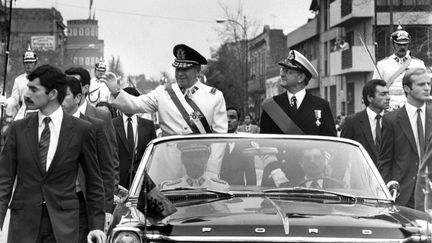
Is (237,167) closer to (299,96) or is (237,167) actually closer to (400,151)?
(400,151)

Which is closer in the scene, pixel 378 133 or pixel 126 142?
pixel 378 133

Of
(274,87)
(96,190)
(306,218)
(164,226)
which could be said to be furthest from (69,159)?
(274,87)

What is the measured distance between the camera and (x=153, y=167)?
700 cm

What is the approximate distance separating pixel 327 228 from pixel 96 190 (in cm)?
204

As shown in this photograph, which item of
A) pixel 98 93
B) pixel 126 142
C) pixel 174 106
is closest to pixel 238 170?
pixel 174 106

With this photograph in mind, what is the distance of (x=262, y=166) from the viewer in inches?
275

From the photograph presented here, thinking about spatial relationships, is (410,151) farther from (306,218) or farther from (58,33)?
(58,33)

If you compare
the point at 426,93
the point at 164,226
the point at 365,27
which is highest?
the point at 365,27

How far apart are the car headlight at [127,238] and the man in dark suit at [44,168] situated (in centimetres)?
95

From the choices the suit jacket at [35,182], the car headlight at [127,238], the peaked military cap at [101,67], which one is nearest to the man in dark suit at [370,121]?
the suit jacket at [35,182]

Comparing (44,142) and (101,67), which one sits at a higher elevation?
(101,67)

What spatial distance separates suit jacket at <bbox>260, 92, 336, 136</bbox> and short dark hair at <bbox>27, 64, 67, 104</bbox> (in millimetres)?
3267

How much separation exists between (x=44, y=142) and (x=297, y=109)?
362cm

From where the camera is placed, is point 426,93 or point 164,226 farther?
point 426,93
